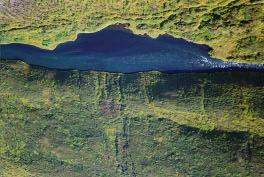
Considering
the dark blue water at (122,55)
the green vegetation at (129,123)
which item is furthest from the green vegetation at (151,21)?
the green vegetation at (129,123)

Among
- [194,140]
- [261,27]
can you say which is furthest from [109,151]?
[261,27]

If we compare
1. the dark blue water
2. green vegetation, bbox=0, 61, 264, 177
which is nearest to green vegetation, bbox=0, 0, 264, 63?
the dark blue water

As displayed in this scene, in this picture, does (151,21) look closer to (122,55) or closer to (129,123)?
(122,55)

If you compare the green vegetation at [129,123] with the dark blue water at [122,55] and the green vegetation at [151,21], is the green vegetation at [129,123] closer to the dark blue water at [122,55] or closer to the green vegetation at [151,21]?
the dark blue water at [122,55]

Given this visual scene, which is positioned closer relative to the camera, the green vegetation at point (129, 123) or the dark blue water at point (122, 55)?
the green vegetation at point (129, 123)

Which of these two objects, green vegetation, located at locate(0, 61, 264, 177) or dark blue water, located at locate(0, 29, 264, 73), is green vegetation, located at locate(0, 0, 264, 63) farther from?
green vegetation, located at locate(0, 61, 264, 177)

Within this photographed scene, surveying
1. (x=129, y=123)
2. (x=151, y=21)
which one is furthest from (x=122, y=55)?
(x=129, y=123)
